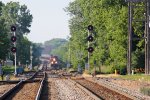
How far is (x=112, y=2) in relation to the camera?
7594cm

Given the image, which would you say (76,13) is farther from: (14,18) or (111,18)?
(14,18)

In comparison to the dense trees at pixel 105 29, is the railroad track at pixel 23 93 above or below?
below

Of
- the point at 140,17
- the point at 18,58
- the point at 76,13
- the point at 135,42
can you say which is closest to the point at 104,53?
the point at 135,42

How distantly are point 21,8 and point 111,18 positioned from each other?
123m

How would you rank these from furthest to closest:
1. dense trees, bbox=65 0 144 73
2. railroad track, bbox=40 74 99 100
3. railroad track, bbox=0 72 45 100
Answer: dense trees, bbox=65 0 144 73 → railroad track, bbox=0 72 45 100 → railroad track, bbox=40 74 99 100

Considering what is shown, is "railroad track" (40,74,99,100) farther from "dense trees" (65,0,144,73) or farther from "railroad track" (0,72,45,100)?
"dense trees" (65,0,144,73)

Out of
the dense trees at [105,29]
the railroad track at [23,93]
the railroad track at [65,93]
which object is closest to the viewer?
the railroad track at [65,93]

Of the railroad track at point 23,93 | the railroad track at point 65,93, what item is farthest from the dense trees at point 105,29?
the railroad track at point 65,93

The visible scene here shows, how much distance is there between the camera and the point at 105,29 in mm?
81938

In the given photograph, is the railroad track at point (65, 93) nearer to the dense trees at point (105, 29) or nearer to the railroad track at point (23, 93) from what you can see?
the railroad track at point (23, 93)

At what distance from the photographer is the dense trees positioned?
68250 millimetres

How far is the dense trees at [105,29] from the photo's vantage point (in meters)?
68.2

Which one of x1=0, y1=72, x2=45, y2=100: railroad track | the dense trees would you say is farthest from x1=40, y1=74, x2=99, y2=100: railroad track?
the dense trees

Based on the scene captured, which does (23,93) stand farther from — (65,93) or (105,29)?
(105,29)
